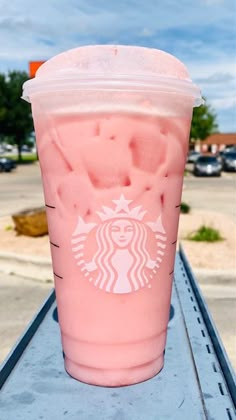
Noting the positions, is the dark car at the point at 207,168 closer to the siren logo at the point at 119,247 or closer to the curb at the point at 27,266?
the curb at the point at 27,266

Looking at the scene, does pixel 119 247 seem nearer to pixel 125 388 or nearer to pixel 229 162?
pixel 125 388

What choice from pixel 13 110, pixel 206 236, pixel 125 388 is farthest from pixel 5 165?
pixel 125 388

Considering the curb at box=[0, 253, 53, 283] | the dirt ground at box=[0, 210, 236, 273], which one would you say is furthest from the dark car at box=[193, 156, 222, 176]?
the curb at box=[0, 253, 53, 283]

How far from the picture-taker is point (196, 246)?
5309 mm

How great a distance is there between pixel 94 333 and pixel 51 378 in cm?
20

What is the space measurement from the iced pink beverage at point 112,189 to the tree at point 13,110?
3115 centimetres

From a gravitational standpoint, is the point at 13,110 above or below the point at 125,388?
below

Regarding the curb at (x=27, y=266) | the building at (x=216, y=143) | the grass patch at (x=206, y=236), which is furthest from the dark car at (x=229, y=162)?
the building at (x=216, y=143)

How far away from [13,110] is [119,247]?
32444mm

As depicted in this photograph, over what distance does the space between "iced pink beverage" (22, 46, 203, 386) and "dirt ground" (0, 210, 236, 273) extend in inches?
134

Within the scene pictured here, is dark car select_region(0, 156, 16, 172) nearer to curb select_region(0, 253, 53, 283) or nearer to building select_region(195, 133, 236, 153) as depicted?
curb select_region(0, 253, 53, 283)

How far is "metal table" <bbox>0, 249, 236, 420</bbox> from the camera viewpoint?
1.06 metres

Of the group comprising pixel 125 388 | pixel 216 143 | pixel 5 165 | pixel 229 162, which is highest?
pixel 125 388

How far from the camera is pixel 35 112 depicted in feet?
3.86
